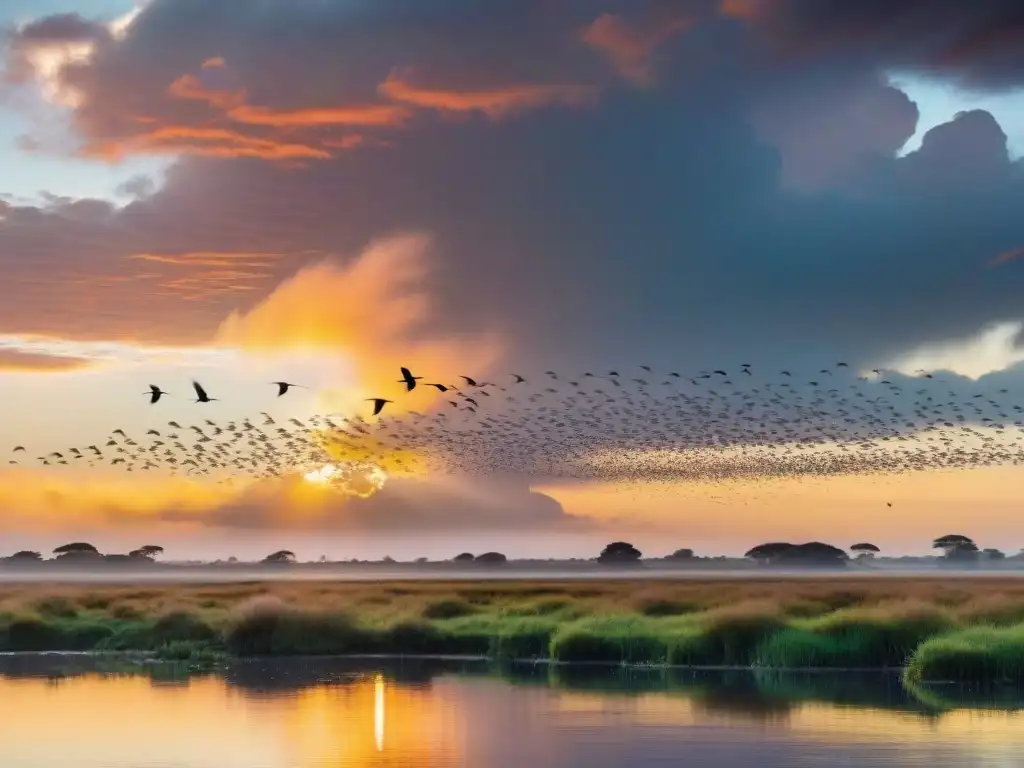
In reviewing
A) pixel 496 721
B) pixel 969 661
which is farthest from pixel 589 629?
pixel 496 721

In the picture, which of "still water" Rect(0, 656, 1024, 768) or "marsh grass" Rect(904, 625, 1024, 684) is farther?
"marsh grass" Rect(904, 625, 1024, 684)

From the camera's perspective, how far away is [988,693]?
4738 cm

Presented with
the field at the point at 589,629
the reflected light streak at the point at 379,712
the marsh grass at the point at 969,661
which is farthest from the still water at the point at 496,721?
the field at the point at 589,629

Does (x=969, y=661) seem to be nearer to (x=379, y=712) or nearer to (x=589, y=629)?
(x=589, y=629)

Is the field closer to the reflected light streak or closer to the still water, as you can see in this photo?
the still water

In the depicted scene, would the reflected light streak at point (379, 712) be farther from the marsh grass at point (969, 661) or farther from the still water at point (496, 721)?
the marsh grass at point (969, 661)

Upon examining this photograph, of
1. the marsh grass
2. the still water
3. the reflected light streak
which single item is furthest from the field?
the reflected light streak

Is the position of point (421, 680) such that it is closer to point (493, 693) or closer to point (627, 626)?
point (493, 693)

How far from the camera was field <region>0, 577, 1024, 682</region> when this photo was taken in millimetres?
54219

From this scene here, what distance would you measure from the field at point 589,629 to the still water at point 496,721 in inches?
80.6

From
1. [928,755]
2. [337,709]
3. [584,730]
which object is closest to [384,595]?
[337,709]

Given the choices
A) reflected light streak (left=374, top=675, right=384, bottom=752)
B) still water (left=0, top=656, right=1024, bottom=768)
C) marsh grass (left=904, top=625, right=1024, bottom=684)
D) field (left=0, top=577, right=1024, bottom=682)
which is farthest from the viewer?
field (left=0, top=577, right=1024, bottom=682)

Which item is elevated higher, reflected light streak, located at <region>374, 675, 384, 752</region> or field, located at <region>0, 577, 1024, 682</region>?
field, located at <region>0, 577, 1024, 682</region>

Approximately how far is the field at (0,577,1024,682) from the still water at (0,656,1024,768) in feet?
6.72
